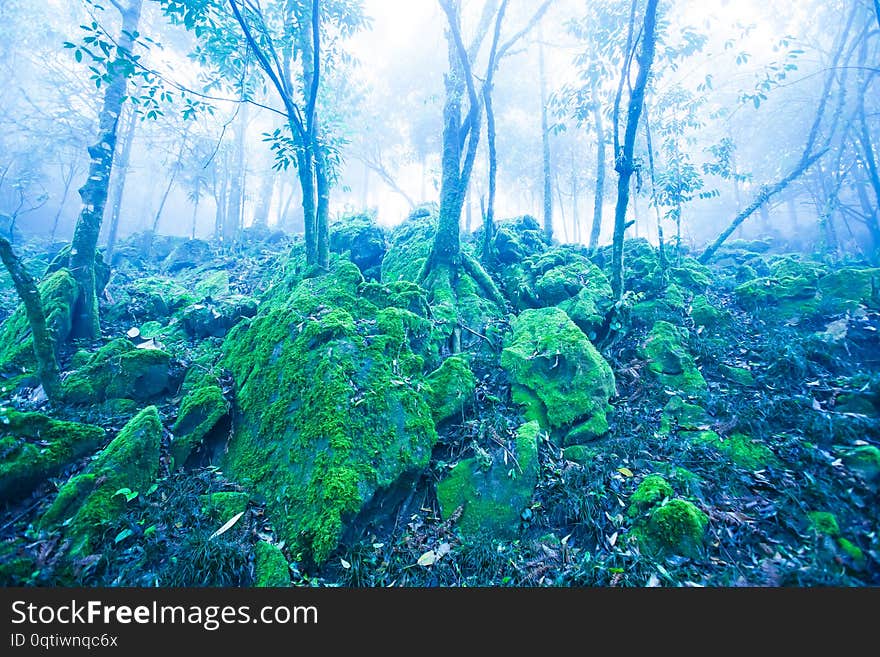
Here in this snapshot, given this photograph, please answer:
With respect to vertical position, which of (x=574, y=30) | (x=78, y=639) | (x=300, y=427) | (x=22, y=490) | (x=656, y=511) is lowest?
(x=78, y=639)

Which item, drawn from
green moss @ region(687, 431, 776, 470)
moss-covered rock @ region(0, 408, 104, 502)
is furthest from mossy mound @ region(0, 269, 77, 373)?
green moss @ region(687, 431, 776, 470)

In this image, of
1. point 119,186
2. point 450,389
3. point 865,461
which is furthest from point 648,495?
point 119,186

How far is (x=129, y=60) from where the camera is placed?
599 centimetres

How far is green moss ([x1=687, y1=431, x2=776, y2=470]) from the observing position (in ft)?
14.4

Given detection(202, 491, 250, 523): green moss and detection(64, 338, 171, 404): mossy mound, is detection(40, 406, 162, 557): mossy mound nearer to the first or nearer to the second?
detection(202, 491, 250, 523): green moss

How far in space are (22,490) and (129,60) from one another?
6.62m

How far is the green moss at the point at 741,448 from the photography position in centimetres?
440

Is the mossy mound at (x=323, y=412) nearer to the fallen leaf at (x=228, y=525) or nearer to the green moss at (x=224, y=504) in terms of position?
the green moss at (x=224, y=504)

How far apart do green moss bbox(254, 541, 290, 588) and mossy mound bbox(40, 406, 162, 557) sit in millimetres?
1511

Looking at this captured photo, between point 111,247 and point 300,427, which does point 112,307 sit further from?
point 111,247

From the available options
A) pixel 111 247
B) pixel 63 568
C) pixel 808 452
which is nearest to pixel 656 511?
pixel 808 452

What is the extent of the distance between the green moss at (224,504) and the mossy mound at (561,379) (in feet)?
13.0

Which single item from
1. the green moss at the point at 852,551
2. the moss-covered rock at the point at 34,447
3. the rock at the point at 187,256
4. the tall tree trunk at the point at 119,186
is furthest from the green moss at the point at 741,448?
the tall tree trunk at the point at 119,186

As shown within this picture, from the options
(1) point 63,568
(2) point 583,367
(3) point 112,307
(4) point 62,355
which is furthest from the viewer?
(3) point 112,307
